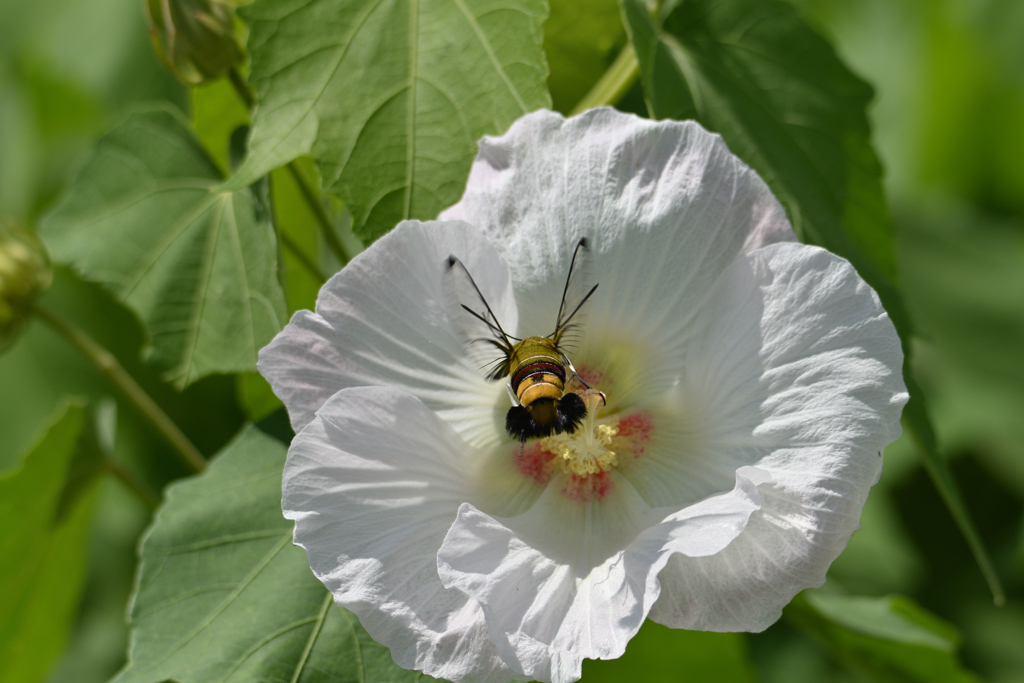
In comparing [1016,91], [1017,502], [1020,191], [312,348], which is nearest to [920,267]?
[1020,191]

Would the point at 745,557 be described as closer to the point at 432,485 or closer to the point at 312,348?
the point at 432,485

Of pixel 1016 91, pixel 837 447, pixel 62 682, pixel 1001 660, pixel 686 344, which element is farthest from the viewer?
pixel 1016 91

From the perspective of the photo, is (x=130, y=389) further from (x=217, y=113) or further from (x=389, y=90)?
(x=389, y=90)

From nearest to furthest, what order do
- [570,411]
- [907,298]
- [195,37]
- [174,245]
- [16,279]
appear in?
[570,411] → [195,37] → [174,245] → [16,279] → [907,298]

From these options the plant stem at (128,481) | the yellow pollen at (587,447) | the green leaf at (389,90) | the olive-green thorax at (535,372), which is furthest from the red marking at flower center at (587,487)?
the plant stem at (128,481)

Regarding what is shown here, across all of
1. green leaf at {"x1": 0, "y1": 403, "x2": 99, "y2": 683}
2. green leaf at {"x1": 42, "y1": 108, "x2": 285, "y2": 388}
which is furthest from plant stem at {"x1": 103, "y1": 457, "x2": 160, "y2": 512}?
green leaf at {"x1": 42, "y1": 108, "x2": 285, "y2": 388}

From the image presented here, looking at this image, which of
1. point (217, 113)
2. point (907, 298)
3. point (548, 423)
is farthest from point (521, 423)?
point (907, 298)
